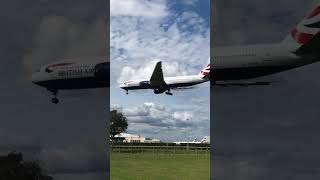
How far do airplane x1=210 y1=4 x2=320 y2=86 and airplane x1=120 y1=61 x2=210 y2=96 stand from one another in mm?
349

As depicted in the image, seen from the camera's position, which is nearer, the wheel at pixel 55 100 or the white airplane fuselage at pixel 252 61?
the white airplane fuselage at pixel 252 61

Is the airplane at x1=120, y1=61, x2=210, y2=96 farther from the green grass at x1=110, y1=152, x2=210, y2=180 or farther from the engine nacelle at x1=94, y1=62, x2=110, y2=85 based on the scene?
the green grass at x1=110, y1=152, x2=210, y2=180

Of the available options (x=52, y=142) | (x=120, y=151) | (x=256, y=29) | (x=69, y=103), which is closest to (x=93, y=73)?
(x=69, y=103)

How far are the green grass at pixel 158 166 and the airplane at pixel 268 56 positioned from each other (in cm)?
178

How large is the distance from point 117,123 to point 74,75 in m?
1.79

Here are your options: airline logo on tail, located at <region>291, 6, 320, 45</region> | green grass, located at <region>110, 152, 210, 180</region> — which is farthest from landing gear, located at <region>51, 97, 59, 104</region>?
airline logo on tail, located at <region>291, 6, 320, 45</region>

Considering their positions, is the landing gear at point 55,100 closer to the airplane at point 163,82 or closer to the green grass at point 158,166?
the airplane at point 163,82

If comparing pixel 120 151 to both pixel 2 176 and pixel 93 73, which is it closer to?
pixel 93 73

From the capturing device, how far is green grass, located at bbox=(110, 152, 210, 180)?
31.7ft

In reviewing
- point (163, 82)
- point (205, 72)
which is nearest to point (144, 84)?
point (163, 82)

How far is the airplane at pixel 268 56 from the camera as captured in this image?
885cm

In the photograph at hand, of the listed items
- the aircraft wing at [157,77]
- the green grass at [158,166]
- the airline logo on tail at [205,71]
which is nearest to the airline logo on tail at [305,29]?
the airline logo on tail at [205,71]

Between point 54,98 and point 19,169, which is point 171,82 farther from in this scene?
point 19,169

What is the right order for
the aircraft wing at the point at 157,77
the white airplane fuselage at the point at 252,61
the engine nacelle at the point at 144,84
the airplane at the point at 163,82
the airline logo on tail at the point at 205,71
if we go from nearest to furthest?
1. the white airplane fuselage at the point at 252,61
2. the airline logo on tail at the point at 205,71
3. the airplane at the point at 163,82
4. the aircraft wing at the point at 157,77
5. the engine nacelle at the point at 144,84
